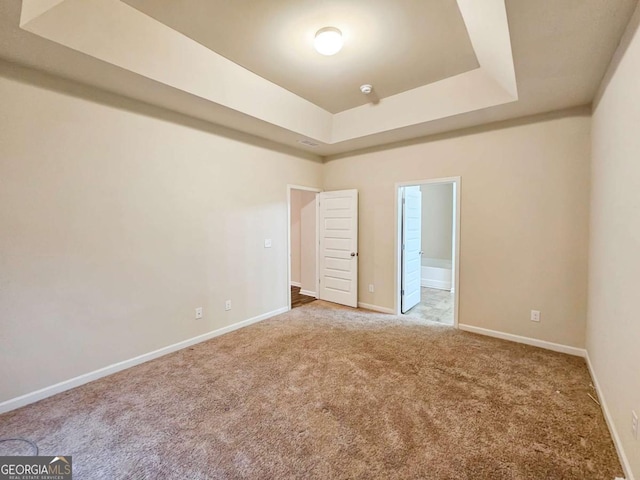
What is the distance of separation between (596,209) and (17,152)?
16.5 ft

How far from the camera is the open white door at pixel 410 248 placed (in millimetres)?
4543

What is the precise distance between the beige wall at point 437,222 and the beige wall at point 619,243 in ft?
12.7

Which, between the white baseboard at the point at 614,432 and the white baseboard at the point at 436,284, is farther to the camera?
the white baseboard at the point at 436,284

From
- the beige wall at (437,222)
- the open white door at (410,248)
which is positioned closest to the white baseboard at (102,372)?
the open white door at (410,248)

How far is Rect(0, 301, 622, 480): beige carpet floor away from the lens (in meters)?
1.68

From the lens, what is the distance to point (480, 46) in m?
2.50

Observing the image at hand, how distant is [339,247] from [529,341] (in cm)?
293

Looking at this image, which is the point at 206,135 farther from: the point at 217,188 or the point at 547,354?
the point at 547,354

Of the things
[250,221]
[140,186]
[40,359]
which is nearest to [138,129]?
[140,186]

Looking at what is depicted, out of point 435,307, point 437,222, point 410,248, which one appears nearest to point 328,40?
point 410,248

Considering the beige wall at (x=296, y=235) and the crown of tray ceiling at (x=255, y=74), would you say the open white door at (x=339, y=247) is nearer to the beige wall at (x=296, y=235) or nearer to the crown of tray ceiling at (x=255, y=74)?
the beige wall at (x=296, y=235)

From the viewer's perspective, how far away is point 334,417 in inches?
82.7

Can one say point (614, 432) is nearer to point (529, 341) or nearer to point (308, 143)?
point (529, 341)

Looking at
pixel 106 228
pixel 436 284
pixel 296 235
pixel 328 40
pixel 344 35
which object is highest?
pixel 344 35
